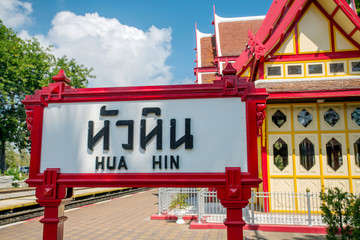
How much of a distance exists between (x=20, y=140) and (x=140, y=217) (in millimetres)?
26554

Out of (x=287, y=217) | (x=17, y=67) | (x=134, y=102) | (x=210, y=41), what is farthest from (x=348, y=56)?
(x=17, y=67)

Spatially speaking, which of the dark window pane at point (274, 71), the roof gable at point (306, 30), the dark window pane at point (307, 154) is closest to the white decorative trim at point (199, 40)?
the roof gable at point (306, 30)

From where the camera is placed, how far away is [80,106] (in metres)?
3.86

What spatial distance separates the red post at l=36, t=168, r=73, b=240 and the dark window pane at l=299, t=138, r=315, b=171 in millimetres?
8925

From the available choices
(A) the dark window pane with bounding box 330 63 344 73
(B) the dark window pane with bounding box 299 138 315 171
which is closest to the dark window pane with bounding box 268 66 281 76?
(A) the dark window pane with bounding box 330 63 344 73

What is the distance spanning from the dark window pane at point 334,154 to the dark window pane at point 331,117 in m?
0.63

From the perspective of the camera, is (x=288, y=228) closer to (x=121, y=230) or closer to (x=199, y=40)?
(x=121, y=230)

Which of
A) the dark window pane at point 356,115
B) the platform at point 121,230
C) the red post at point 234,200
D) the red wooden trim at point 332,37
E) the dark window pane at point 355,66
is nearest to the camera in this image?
the red post at point 234,200

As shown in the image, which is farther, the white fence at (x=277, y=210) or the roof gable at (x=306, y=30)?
the roof gable at (x=306, y=30)

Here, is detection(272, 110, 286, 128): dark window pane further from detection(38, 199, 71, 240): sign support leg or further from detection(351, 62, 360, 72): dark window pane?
detection(38, 199, 71, 240): sign support leg

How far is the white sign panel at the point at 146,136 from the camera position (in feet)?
11.6

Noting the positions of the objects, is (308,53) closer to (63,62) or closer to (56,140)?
(56,140)

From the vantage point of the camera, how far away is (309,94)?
956 cm

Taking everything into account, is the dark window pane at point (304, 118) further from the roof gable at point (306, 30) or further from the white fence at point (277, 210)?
the white fence at point (277, 210)
